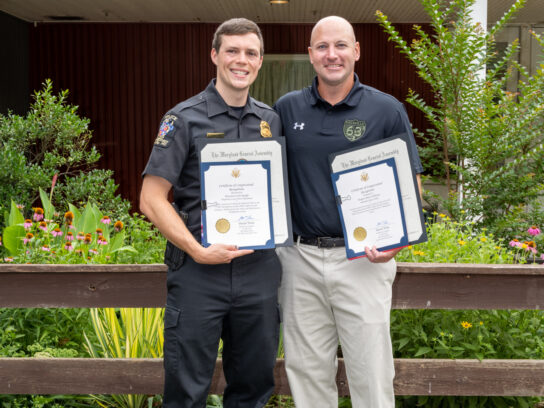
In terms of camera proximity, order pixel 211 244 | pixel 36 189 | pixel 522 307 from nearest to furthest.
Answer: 1. pixel 211 244
2. pixel 522 307
3. pixel 36 189

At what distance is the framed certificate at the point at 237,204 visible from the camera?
6.47ft

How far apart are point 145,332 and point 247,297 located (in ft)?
3.43

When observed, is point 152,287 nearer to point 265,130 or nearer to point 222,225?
point 222,225

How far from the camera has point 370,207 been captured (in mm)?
2072

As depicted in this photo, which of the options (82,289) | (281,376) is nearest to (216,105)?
(82,289)

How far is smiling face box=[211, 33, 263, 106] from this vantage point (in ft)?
6.69

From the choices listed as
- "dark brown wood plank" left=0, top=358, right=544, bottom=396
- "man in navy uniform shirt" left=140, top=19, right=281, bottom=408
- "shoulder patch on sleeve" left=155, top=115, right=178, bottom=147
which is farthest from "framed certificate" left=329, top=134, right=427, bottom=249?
"dark brown wood plank" left=0, top=358, right=544, bottom=396

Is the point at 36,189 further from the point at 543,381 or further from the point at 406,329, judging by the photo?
the point at 543,381

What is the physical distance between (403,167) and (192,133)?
732 mm

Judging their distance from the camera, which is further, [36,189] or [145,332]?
[36,189]

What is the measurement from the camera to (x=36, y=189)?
5.31m

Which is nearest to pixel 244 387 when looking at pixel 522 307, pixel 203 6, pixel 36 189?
pixel 522 307

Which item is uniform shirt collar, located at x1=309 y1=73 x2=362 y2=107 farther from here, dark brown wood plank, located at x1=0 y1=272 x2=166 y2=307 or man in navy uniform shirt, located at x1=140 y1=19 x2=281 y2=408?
dark brown wood plank, located at x1=0 y1=272 x2=166 y2=307

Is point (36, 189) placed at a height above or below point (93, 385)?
above
